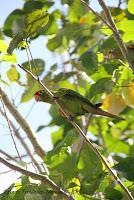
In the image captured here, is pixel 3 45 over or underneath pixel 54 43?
over

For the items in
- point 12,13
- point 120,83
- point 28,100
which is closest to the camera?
point 120,83

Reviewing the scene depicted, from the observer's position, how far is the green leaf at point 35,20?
4.78ft

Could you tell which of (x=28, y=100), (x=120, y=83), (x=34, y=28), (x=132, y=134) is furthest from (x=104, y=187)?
(x=28, y=100)

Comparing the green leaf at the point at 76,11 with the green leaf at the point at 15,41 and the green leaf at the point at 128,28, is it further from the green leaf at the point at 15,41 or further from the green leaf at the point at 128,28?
the green leaf at the point at 15,41

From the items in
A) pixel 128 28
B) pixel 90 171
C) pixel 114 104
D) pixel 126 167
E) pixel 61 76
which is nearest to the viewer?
pixel 126 167

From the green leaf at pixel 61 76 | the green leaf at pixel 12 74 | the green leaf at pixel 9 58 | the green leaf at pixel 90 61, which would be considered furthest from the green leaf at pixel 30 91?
the green leaf at pixel 9 58

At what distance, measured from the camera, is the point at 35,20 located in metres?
1.47

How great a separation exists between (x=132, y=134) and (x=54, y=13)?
2.75ft

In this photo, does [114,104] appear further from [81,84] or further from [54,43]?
[54,43]

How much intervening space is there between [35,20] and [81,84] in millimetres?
1306

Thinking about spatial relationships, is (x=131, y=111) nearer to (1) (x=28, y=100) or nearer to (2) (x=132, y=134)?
(2) (x=132, y=134)

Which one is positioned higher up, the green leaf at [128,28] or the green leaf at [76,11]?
the green leaf at [128,28]

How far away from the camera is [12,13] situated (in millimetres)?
2463

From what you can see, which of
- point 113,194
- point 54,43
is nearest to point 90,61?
point 113,194
